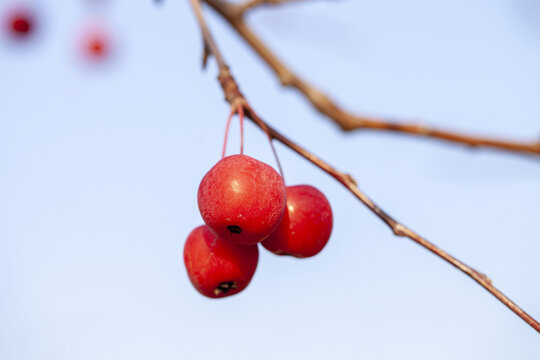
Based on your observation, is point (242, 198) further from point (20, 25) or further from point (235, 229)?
point (20, 25)

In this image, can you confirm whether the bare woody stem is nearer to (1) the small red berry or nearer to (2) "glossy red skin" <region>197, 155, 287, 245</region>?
(2) "glossy red skin" <region>197, 155, 287, 245</region>

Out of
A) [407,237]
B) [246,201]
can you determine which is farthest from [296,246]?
[407,237]

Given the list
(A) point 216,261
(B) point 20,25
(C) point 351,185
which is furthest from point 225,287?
(B) point 20,25

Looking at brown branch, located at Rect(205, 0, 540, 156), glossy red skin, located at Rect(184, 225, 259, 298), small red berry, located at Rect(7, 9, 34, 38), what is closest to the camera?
brown branch, located at Rect(205, 0, 540, 156)

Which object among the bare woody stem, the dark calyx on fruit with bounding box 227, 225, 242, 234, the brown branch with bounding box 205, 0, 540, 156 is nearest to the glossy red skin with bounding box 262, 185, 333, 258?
the dark calyx on fruit with bounding box 227, 225, 242, 234

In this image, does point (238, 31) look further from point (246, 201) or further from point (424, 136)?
point (424, 136)

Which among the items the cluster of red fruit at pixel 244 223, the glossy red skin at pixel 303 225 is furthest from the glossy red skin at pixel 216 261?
the glossy red skin at pixel 303 225

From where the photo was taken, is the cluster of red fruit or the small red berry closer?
the cluster of red fruit
